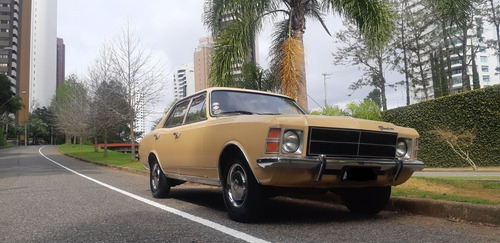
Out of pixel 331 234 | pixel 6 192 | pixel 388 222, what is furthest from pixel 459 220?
pixel 6 192

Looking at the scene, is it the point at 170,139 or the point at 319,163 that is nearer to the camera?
the point at 319,163

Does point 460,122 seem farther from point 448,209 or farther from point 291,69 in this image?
point 448,209

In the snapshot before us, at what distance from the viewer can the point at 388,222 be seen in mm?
4387

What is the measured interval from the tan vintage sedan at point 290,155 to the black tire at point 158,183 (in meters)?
1.31

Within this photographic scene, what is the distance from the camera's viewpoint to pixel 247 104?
545 centimetres

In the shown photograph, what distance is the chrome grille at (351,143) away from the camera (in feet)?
13.1

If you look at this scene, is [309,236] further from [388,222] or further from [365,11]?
[365,11]

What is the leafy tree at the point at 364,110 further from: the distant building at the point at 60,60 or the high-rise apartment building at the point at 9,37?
the distant building at the point at 60,60

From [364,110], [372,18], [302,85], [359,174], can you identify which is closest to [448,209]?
[359,174]

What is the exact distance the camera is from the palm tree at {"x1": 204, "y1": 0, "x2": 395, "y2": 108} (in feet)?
32.7

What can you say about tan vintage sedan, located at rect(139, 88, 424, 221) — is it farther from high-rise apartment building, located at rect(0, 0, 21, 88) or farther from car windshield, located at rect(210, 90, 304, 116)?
high-rise apartment building, located at rect(0, 0, 21, 88)

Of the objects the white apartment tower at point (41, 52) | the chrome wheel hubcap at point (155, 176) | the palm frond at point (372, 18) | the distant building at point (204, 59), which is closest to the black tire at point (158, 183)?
the chrome wheel hubcap at point (155, 176)

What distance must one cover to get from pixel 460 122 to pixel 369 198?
1464cm

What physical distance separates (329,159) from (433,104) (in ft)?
54.4
